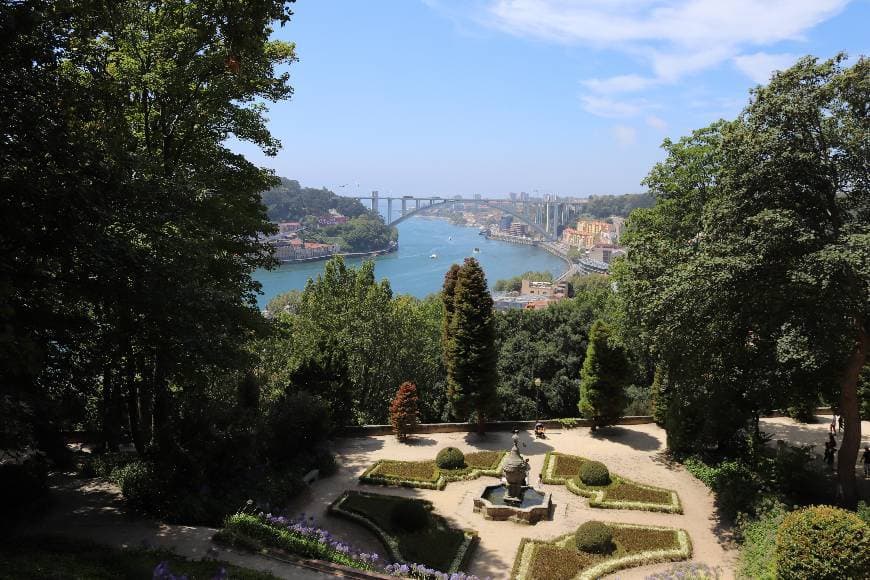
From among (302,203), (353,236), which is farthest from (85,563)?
(302,203)

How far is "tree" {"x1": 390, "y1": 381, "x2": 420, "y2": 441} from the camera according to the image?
21.7 meters

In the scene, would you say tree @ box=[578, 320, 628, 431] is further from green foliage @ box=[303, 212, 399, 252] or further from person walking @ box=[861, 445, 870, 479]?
green foliage @ box=[303, 212, 399, 252]

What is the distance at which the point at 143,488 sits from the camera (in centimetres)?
1204

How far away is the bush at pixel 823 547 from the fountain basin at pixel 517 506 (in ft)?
20.0

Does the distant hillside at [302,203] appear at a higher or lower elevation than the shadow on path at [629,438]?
higher

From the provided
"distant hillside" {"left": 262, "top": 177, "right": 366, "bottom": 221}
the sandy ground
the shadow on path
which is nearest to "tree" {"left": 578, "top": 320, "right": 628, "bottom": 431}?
the shadow on path

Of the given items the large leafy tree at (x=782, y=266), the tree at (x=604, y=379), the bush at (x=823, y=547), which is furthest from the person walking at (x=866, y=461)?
the bush at (x=823, y=547)

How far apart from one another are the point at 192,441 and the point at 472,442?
1154 centimetres

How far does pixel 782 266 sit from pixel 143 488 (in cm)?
1381

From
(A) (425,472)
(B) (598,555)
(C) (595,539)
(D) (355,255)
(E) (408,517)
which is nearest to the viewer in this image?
(B) (598,555)

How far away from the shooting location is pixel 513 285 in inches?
4304

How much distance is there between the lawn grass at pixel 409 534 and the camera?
12961 mm

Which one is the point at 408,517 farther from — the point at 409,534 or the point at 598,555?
the point at 598,555

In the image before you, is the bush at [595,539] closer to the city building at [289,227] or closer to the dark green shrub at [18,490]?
the dark green shrub at [18,490]
